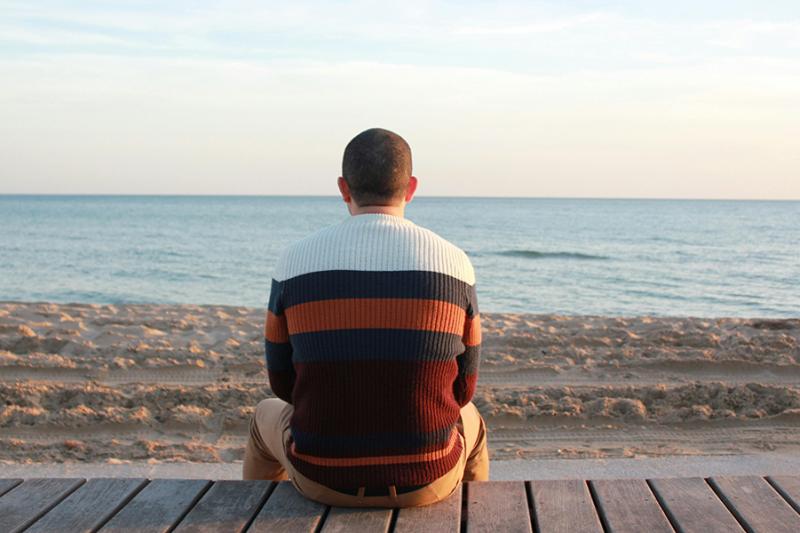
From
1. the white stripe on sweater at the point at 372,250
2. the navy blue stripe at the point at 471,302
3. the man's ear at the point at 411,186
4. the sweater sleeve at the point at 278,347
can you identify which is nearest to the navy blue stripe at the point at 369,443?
the sweater sleeve at the point at 278,347

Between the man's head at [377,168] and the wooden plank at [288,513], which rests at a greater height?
the man's head at [377,168]

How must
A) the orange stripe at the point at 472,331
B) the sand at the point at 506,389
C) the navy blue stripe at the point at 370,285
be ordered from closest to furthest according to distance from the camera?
the navy blue stripe at the point at 370,285 → the orange stripe at the point at 472,331 → the sand at the point at 506,389

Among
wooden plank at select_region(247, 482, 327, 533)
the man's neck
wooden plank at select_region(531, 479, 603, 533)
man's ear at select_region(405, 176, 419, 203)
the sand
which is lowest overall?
the sand

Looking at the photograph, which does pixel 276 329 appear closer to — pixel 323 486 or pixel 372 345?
pixel 372 345

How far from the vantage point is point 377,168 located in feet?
8.20

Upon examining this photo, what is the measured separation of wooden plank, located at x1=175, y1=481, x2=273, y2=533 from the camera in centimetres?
254

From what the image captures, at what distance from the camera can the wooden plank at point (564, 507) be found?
2.55 meters

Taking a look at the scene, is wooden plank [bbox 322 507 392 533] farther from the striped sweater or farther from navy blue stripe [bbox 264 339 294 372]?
navy blue stripe [bbox 264 339 294 372]

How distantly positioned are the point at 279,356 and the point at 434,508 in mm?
700

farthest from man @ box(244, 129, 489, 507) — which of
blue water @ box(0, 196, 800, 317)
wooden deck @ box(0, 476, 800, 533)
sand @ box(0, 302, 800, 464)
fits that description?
blue water @ box(0, 196, 800, 317)

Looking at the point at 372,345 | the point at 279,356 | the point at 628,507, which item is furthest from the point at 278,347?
the point at 628,507

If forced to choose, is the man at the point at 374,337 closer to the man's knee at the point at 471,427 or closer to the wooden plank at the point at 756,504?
the man's knee at the point at 471,427

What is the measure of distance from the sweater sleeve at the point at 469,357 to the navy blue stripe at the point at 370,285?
0.55ft

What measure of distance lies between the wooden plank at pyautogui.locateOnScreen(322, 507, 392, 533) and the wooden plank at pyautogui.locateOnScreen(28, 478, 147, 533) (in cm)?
71
